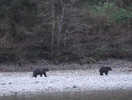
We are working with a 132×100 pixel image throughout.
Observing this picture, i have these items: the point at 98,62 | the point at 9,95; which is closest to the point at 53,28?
the point at 98,62

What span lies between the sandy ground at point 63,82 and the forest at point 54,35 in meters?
4.17

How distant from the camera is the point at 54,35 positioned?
2859 centimetres

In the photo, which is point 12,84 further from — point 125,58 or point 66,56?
point 125,58

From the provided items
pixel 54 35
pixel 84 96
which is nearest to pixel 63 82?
pixel 84 96

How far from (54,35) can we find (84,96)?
1202 centimetres

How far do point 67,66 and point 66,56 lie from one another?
1457mm

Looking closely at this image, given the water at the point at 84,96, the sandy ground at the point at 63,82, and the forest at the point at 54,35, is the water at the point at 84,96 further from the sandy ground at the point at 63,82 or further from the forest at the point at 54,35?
the forest at the point at 54,35

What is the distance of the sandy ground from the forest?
417cm

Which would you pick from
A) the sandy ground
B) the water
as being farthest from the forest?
the water

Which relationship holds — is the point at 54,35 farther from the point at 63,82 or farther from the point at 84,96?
the point at 84,96

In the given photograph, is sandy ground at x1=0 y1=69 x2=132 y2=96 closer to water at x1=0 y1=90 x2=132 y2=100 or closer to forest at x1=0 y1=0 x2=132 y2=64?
water at x1=0 y1=90 x2=132 y2=100

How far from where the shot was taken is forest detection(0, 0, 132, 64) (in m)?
27.8

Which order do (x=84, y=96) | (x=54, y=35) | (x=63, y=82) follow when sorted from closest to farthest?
(x=84, y=96) < (x=63, y=82) < (x=54, y=35)

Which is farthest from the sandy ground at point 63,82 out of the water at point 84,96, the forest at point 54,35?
the forest at point 54,35
